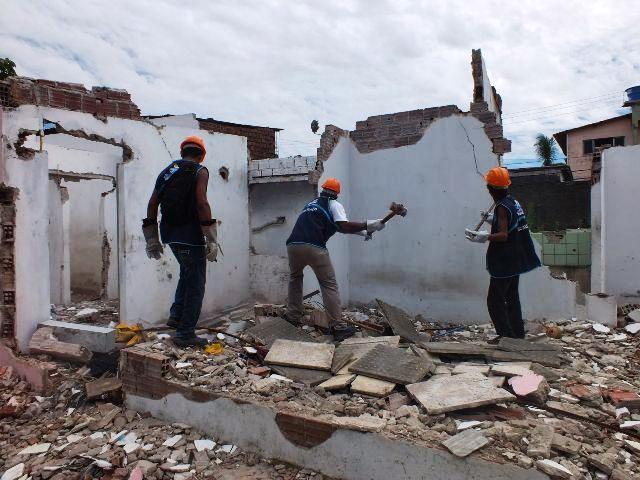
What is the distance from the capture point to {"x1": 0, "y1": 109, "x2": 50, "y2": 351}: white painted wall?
4.12 m

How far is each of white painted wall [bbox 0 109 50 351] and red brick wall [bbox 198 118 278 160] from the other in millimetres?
4872

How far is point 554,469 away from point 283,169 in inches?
196

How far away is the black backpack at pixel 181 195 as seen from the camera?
149 inches

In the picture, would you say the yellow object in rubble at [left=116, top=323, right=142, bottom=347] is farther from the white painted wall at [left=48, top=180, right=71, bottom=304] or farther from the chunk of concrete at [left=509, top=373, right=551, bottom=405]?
the white painted wall at [left=48, top=180, right=71, bottom=304]

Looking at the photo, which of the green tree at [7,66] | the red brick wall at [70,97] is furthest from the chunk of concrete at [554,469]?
the green tree at [7,66]

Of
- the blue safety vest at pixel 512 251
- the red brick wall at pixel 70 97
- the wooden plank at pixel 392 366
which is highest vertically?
the red brick wall at pixel 70 97

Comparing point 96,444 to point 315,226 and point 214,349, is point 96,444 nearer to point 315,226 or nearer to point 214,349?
point 214,349

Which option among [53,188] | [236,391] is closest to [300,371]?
[236,391]

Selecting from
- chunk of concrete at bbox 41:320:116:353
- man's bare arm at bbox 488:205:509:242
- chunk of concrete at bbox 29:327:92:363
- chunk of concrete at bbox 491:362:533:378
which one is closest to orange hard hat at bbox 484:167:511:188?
man's bare arm at bbox 488:205:509:242

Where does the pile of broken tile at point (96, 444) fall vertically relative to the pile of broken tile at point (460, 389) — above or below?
below

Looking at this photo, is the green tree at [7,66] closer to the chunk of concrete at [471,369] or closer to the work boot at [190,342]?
the work boot at [190,342]

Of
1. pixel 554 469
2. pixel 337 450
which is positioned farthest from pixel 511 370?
pixel 337 450

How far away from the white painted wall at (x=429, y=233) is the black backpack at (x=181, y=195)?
259 centimetres

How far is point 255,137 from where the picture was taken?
34.9 feet
